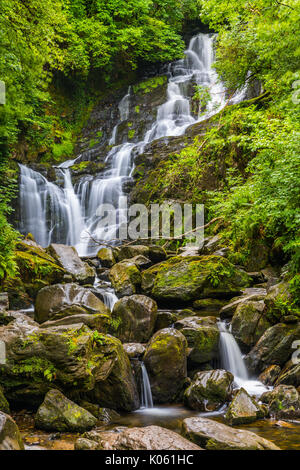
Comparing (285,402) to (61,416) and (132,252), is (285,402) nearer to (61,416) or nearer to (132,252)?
(61,416)

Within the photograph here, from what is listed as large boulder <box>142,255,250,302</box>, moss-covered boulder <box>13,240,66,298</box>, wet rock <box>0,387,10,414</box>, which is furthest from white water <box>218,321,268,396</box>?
moss-covered boulder <box>13,240,66,298</box>

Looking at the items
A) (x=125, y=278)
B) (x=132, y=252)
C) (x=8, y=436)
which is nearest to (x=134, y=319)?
(x=125, y=278)

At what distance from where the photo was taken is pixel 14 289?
778 centimetres

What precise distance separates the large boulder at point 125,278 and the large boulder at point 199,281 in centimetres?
72

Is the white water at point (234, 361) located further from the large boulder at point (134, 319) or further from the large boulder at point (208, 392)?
the large boulder at point (134, 319)

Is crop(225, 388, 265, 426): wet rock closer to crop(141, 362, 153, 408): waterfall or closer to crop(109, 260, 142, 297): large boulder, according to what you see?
crop(141, 362, 153, 408): waterfall

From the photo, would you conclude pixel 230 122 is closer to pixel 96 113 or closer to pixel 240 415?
pixel 240 415

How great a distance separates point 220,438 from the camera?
3.20 meters

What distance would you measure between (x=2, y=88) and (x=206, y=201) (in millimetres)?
7886

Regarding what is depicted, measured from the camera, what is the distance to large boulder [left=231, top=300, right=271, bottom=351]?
19.8 feet

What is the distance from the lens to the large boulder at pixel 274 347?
541 cm

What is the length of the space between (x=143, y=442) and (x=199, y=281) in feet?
15.5
